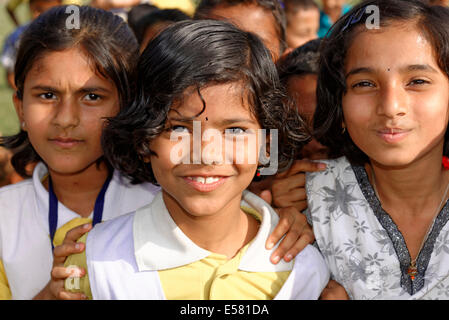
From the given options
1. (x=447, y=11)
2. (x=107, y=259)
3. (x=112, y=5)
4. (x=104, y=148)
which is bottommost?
(x=107, y=259)

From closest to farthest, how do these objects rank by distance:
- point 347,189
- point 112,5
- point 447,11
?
1. point 447,11
2. point 347,189
3. point 112,5

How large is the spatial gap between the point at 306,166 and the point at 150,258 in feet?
2.45

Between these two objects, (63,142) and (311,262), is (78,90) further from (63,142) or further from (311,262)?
(311,262)

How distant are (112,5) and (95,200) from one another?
3294 millimetres

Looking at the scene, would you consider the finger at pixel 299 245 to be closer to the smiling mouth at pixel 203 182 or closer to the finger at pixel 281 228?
the finger at pixel 281 228

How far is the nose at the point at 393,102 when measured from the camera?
1.73 metres

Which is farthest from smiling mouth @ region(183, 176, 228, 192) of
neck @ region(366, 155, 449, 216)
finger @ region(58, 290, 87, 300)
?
neck @ region(366, 155, 449, 216)

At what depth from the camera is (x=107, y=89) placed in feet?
6.79

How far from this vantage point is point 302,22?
5.55 m

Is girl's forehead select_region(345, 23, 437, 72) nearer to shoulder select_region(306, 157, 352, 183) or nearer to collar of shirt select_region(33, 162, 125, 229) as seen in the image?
shoulder select_region(306, 157, 352, 183)

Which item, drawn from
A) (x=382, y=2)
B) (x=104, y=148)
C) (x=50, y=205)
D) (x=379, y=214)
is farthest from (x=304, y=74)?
(x=50, y=205)

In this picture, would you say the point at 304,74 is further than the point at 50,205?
Yes

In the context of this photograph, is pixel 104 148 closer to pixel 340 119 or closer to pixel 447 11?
pixel 340 119

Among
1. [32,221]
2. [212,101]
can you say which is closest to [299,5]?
[32,221]
